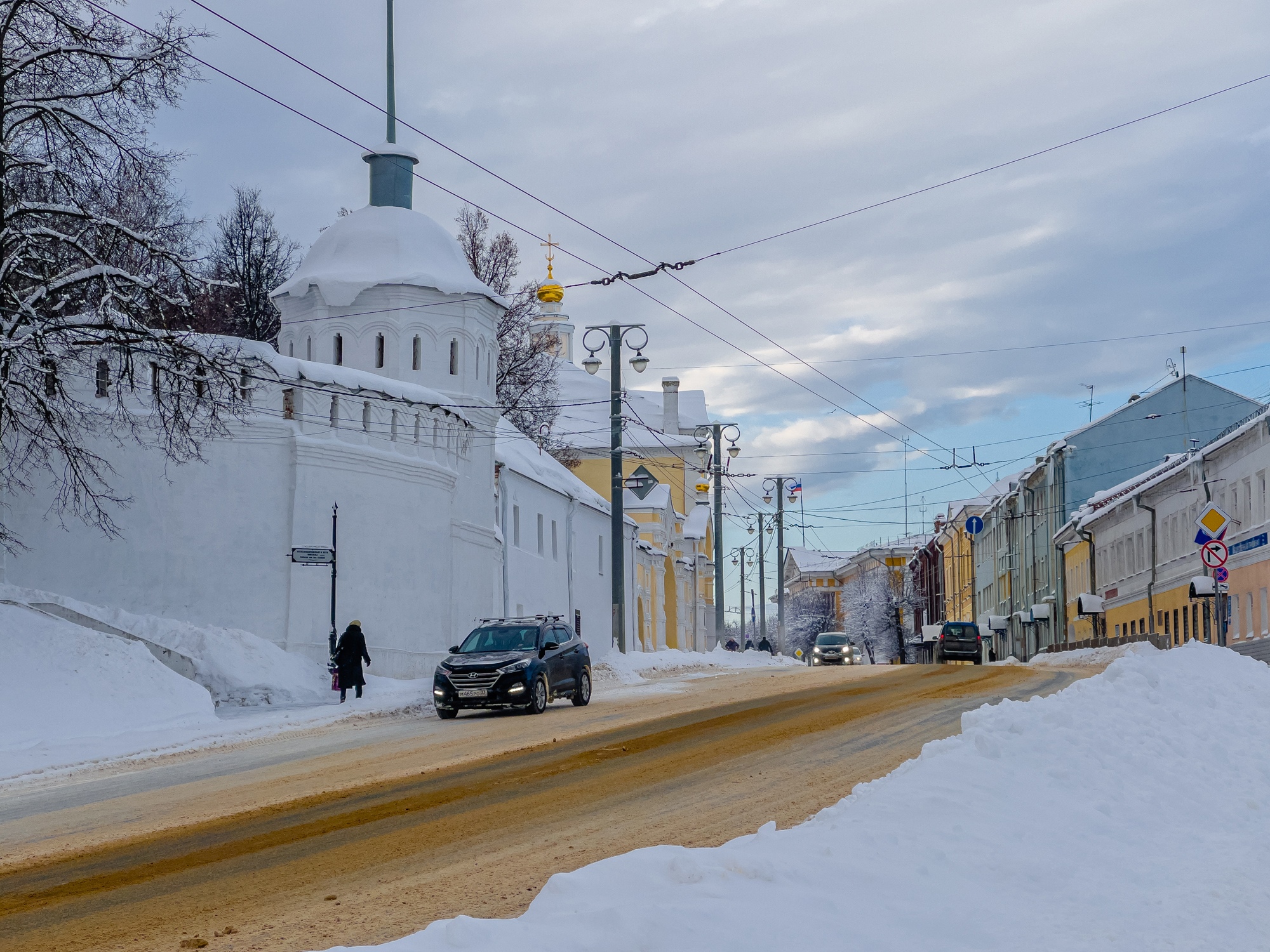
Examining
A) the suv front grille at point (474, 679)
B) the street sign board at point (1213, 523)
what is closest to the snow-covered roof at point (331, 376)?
the suv front grille at point (474, 679)

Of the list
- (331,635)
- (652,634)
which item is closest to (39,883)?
(331,635)

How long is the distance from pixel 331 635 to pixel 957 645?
38.5 metres

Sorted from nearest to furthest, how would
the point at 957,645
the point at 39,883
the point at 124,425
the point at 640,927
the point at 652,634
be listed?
the point at 640,927
the point at 39,883
the point at 124,425
the point at 957,645
the point at 652,634

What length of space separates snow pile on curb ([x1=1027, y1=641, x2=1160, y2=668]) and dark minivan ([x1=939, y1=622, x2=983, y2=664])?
13777mm

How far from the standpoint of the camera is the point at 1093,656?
39219mm

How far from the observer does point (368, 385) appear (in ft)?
102

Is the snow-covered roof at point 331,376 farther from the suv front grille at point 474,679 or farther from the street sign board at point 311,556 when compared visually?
the suv front grille at point 474,679

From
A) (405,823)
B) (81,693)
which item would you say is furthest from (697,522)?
(405,823)

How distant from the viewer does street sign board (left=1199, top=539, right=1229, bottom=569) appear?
2225 centimetres

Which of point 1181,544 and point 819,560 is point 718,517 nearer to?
point 1181,544

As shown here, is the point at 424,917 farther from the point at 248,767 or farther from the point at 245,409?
the point at 245,409

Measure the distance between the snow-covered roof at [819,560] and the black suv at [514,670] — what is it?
495ft

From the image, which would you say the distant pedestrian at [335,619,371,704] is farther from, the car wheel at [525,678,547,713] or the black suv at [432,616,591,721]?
the car wheel at [525,678,547,713]

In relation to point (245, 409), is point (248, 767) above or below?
below
